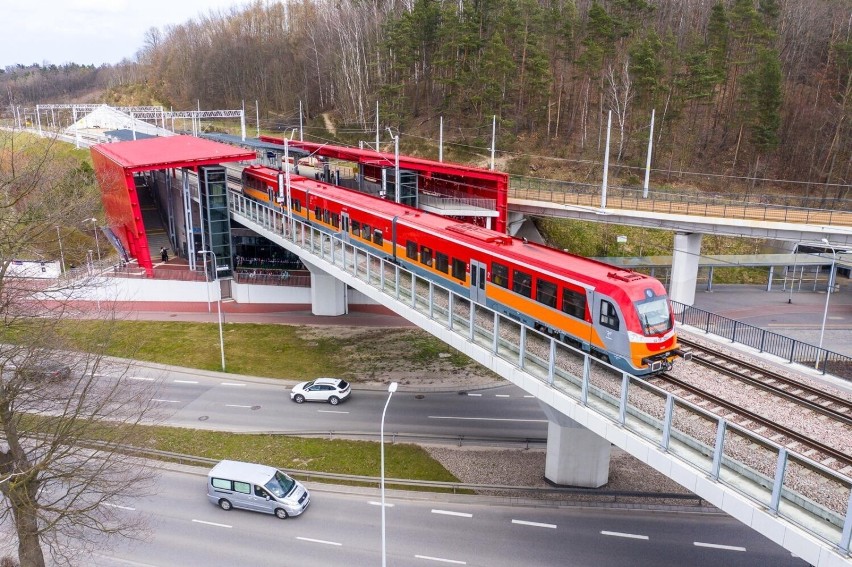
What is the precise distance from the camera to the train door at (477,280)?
2298 centimetres

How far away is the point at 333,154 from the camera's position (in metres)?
50.2

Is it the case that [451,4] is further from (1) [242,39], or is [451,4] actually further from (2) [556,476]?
(2) [556,476]

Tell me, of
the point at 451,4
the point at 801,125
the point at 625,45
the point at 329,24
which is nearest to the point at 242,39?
the point at 329,24

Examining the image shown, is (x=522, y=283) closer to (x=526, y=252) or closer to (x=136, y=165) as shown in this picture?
(x=526, y=252)

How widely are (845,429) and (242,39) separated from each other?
12475 centimetres

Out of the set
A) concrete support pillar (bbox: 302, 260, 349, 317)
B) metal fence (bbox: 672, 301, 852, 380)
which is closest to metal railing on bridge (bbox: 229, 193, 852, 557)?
metal fence (bbox: 672, 301, 852, 380)

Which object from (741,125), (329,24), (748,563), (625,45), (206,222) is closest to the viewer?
(748,563)

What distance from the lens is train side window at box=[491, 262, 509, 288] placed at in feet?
71.1

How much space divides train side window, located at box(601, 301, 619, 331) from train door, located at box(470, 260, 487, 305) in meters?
5.96

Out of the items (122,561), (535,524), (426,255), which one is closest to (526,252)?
(426,255)

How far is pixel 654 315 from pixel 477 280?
7563 mm

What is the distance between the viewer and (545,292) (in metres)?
19.9

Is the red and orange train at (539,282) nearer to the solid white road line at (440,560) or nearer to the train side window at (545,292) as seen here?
the train side window at (545,292)

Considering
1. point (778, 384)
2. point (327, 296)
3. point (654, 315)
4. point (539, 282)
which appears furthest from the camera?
point (327, 296)
